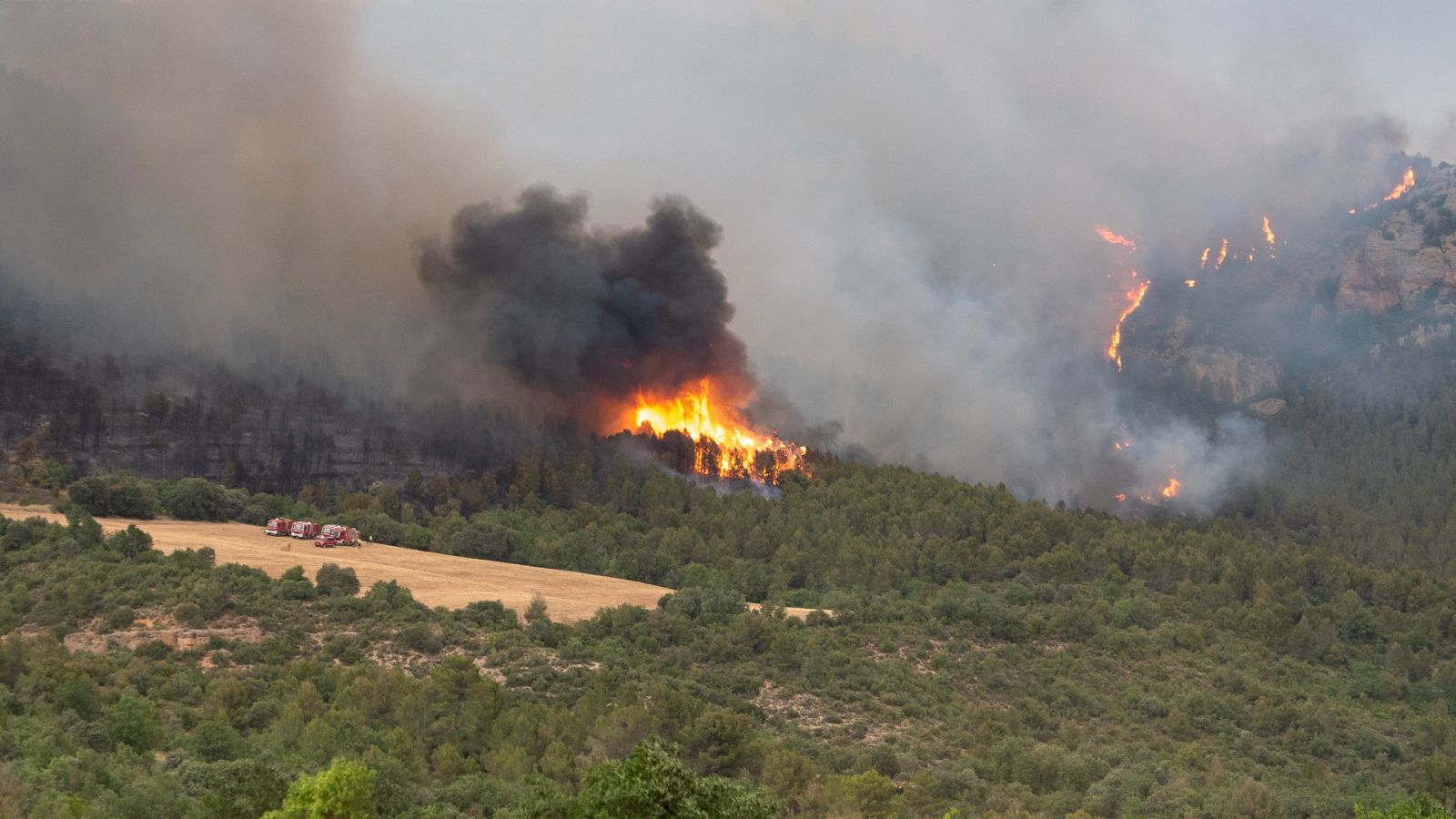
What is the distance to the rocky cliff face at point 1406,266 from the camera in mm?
168250

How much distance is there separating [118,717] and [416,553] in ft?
157

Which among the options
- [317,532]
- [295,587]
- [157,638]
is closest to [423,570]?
[317,532]

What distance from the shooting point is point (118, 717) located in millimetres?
52844

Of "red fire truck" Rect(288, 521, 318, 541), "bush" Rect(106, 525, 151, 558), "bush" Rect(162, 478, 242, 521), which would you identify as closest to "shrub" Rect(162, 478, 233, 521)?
"bush" Rect(162, 478, 242, 521)

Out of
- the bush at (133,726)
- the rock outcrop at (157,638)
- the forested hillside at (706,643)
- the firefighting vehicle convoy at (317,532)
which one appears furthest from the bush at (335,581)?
the bush at (133,726)

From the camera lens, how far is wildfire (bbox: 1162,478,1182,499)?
14600cm

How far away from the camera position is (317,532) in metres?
99.8

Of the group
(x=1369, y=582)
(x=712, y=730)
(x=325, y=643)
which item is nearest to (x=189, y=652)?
(x=325, y=643)

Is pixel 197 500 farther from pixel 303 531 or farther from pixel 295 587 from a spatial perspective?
pixel 295 587

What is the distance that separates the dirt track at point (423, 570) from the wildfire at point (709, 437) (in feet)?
94.8

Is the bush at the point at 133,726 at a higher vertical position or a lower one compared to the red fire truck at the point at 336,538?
lower

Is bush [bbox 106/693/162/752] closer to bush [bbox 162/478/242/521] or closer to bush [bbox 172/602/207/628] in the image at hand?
bush [bbox 172/602/207/628]

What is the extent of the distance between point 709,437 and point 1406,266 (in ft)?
280

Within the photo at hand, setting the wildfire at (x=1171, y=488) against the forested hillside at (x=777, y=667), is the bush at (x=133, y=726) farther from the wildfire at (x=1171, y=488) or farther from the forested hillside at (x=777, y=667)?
the wildfire at (x=1171, y=488)
